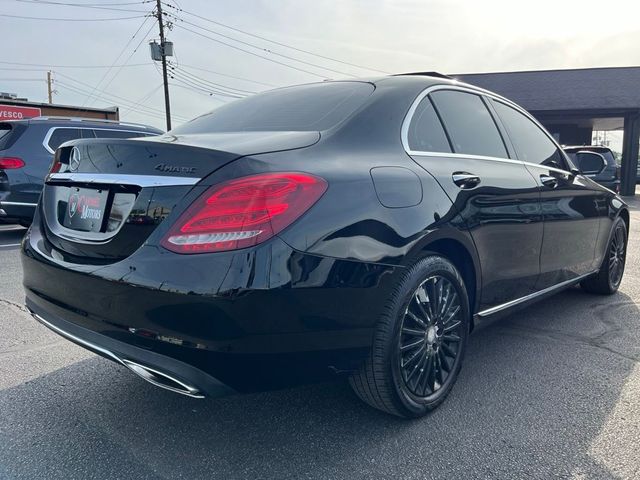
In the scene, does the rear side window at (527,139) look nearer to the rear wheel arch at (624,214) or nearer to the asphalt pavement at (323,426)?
the rear wheel arch at (624,214)

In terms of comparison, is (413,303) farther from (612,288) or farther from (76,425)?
(612,288)

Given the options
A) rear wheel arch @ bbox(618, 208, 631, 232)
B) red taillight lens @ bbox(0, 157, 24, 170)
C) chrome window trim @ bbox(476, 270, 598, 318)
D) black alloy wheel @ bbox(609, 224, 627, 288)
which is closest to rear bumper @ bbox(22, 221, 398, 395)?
chrome window trim @ bbox(476, 270, 598, 318)

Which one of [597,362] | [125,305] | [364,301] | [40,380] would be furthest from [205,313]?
[597,362]

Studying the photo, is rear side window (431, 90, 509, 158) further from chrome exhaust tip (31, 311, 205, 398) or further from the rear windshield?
chrome exhaust tip (31, 311, 205, 398)

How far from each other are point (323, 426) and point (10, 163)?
21.6 ft

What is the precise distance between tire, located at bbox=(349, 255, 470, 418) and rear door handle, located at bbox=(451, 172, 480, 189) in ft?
1.38

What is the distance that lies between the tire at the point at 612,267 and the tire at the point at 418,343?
2.45 m

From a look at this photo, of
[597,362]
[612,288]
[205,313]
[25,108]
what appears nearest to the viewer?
[205,313]

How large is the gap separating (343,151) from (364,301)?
64 centimetres

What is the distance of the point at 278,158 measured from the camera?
6.48 ft

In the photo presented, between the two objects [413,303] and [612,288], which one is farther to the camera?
[612,288]

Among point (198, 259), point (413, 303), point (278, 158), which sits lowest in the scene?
point (413, 303)

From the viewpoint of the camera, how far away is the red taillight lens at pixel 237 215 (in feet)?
5.90

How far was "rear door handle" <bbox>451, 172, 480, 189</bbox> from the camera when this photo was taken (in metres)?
2.61
